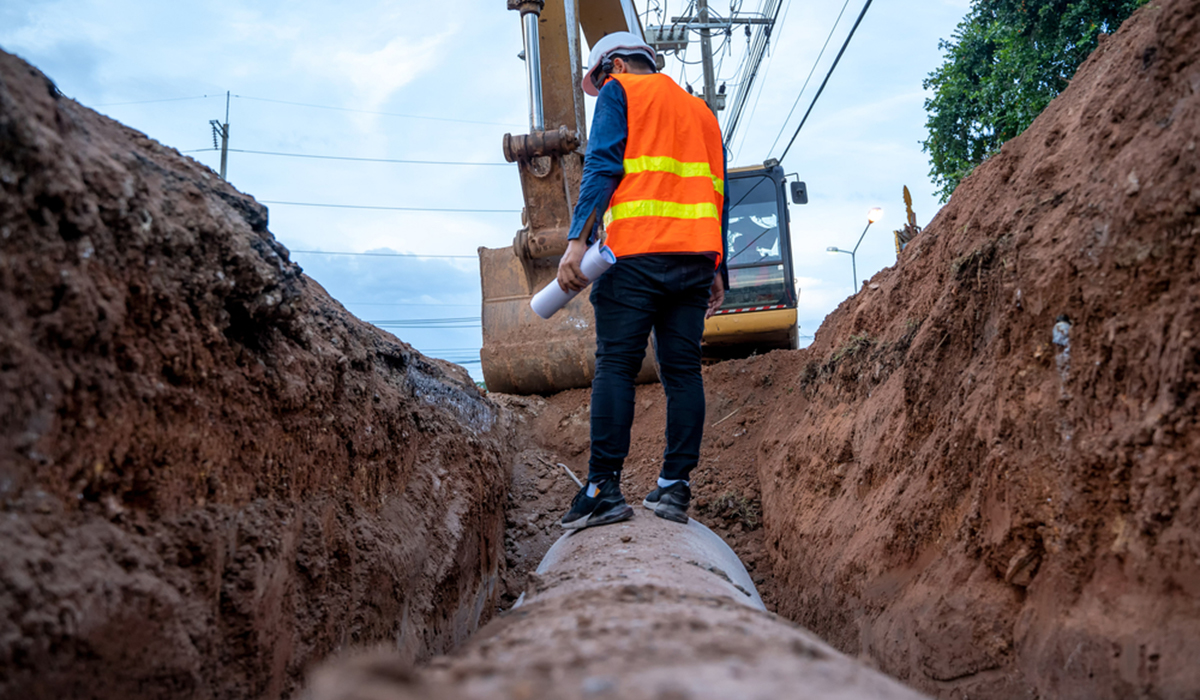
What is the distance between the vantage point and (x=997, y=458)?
213 cm

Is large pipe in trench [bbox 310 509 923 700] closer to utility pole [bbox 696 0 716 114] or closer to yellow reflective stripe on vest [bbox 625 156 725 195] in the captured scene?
yellow reflective stripe on vest [bbox 625 156 725 195]

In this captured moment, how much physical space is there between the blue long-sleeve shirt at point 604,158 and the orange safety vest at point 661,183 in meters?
0.03

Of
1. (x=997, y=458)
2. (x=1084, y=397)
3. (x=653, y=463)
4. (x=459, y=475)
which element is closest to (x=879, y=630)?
(x=997, y=458)

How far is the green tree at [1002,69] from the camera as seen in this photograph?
9.34 m

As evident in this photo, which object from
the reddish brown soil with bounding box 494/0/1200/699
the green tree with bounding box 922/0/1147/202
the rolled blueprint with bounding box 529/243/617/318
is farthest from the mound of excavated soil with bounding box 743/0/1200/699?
the green tree with bounding box 922/0/1147/202

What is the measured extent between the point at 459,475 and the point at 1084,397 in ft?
8.43

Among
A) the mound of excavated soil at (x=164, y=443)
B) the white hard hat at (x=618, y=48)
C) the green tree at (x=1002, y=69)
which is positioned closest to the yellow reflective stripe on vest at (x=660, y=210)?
the white hard hat at (x=618, y=48)

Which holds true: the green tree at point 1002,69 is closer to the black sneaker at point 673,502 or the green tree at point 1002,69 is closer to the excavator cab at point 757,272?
the excavator cab at point 757,272

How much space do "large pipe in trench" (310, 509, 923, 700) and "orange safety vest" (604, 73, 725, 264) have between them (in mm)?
1550

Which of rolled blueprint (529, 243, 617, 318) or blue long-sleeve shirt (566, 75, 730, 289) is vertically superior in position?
blue long-sleeve shirt (566, 75, 730, 289)

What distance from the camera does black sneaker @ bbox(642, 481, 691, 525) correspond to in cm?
330

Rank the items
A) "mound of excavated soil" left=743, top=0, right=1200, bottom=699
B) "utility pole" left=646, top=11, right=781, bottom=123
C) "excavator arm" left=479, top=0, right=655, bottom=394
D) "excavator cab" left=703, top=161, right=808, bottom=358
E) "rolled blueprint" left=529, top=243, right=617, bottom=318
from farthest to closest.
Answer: "utility pole" left=646, top=11, right=781, bottom=123
"excavator cab" left=703, top=161, right=808, bottom=358
"excavator arm" left=479, top=0, right=655, bottom=394
"rolled blueprint" left=529, top=243, right=617, bottom=318
"mound of excavated soil" left=743, top=0, right=1200, bottom=699

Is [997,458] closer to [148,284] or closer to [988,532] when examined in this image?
[988,532]

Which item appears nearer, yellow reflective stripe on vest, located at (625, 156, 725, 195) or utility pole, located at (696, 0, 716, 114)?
yellow reflective stripe on vest, located at (625, 156, 725, 195)
